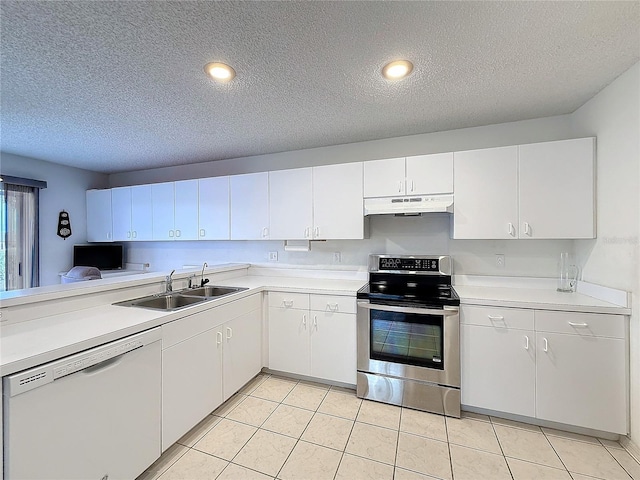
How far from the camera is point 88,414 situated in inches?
48.8

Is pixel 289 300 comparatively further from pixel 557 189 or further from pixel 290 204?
pixel 557 189

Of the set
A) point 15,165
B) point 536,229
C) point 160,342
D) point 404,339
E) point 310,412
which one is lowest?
point 310,412

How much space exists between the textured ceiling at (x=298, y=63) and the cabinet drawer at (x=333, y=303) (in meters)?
1.63

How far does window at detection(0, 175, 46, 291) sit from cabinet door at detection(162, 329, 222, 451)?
11.0ft

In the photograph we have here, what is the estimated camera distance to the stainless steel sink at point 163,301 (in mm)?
1989

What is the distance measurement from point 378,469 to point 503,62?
2.57 metres

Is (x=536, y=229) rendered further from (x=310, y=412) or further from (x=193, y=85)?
(x=193, y=85)

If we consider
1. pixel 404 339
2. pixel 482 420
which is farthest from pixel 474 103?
pixel 482 420

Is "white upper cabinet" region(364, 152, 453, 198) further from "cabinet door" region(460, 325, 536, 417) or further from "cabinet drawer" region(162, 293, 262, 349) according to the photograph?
"cabinet drawer" region(162, 293, 262, 349)

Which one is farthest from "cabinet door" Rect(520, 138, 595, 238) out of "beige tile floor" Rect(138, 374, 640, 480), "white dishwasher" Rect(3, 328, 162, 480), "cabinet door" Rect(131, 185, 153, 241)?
"cabinet door" Rect(131, 185, 153, 241)

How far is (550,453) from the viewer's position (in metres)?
1.70

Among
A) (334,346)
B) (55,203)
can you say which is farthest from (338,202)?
(55,203)

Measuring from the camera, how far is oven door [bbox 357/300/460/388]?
208cm

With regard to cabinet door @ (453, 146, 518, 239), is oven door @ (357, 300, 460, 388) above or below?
below
